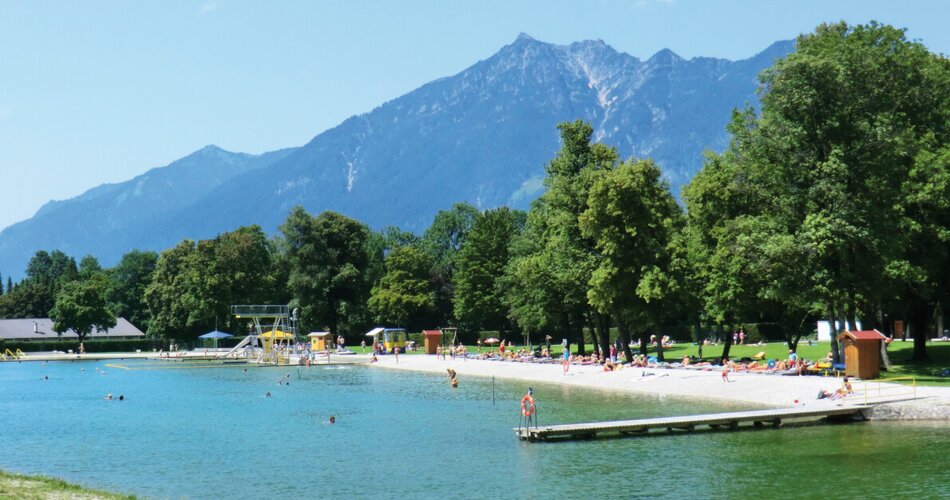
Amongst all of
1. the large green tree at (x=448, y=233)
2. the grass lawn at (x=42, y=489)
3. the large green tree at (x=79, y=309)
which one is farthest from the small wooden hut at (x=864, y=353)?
the large green tree at (x=79, y=309)

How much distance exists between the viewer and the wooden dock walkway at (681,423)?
3706 centimetres

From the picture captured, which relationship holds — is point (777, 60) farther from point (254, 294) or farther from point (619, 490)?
point (254, 294)

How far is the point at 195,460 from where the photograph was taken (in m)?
35.1

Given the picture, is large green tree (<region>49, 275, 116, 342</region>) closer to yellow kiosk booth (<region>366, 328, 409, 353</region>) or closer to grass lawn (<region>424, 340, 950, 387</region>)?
yellow kiosk booth (<region>366, 328, 409, 353</region>)

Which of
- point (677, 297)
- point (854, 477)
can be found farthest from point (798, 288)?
point (854, 477)

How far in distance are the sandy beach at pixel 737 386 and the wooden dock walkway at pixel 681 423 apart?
153cm

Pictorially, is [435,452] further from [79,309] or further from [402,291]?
[79,309]

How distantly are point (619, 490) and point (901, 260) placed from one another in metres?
26.0

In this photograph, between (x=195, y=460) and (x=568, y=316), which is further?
(x=568, y=316)

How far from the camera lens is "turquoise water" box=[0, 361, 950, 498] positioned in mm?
28500

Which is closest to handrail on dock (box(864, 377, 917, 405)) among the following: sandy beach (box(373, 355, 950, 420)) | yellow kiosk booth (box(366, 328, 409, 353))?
sandy beach (box(373, 355, 950, 420))

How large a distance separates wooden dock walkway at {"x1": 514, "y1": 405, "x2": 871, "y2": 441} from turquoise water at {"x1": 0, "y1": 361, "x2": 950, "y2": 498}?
678mm

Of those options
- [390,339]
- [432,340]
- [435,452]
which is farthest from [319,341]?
[435,452]

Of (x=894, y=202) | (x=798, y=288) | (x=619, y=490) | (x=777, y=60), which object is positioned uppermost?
(x=777, y=60)
